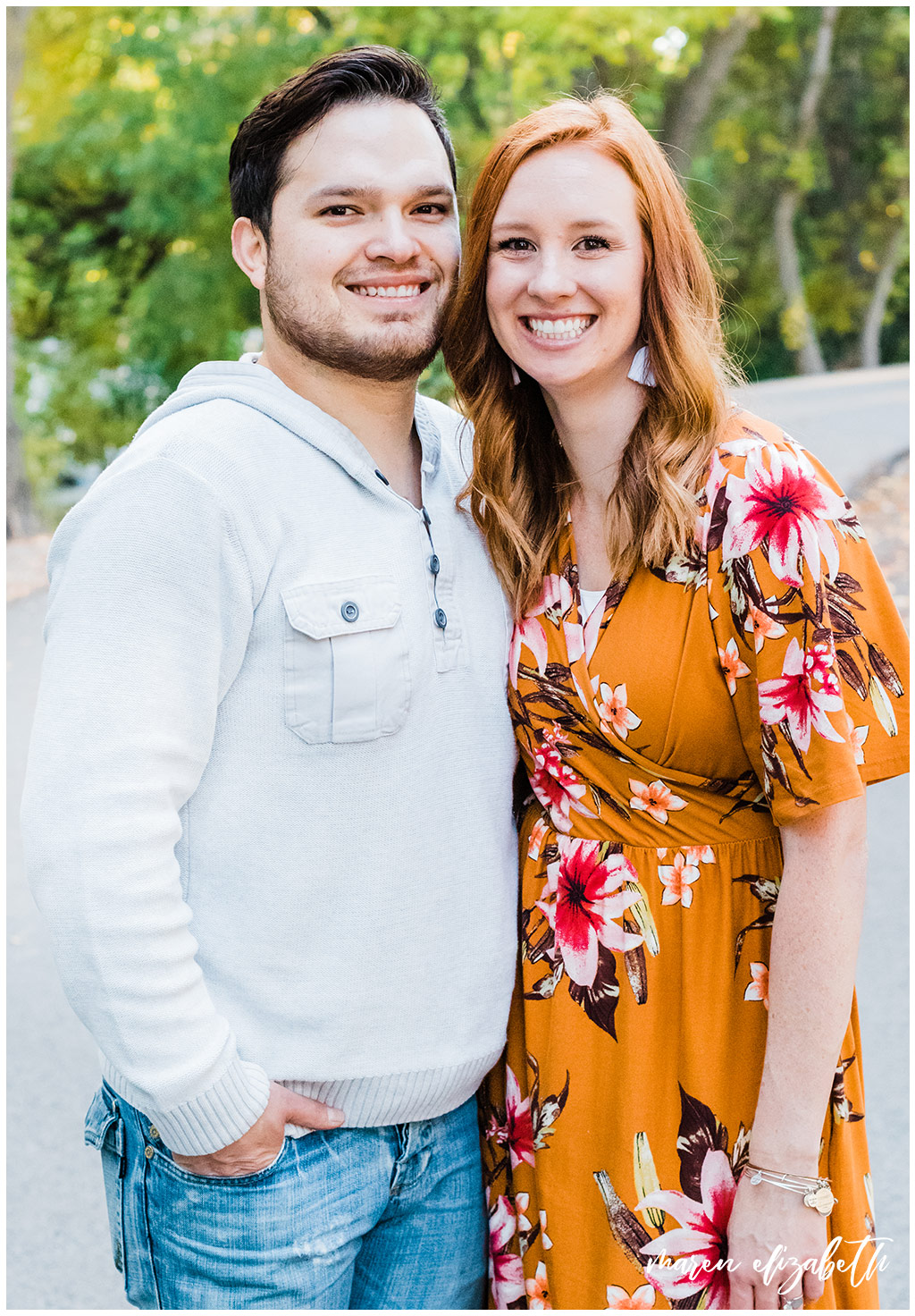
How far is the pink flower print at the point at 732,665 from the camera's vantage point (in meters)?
1.72

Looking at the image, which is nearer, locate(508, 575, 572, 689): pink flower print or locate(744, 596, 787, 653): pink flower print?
locate(744, 596, 787, 653): pink flower print

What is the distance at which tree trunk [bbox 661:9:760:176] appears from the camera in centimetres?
1308

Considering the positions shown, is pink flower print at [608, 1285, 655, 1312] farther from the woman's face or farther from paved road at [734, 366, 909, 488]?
paved road at [734, 366, 909, 488]

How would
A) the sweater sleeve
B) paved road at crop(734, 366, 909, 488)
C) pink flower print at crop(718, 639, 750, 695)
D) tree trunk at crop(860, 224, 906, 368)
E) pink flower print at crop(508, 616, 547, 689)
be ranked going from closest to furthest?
the sweater sleeve < pink flower print at crop(718, 639, 750, 695) < pink flower print at crop(508, 616, 547, 689) < paved road at crop(734, 366, 909, 488) < tree trunk at crop(860, 224, 906, 368)

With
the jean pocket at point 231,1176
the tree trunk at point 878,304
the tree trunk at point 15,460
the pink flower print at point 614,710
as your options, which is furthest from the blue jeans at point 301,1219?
the tree trunk at point 878,304

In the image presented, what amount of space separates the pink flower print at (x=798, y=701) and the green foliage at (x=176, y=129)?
5.72 m

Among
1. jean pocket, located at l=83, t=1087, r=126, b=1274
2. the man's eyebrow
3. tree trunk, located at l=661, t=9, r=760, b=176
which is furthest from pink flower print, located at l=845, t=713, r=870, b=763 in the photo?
tree trunk, located at l=661, t=9, r=760, b=176

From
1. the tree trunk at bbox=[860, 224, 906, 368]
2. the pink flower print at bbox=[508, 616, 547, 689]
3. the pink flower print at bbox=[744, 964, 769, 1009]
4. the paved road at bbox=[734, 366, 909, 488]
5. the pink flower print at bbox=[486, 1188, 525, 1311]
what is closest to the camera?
the pink flower print at bbox=[744, 964, 769, 1009]

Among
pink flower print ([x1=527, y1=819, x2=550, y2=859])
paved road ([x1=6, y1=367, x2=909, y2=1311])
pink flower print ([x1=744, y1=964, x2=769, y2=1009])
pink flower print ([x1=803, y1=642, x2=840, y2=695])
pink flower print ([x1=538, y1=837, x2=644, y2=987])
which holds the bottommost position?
paved road ([x1=6, y1=367, x2=909, y2=1311])

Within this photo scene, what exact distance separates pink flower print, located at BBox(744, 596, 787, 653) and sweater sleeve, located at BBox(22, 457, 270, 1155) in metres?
0.76

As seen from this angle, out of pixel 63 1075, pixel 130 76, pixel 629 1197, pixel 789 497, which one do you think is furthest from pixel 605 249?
pixel 130 76

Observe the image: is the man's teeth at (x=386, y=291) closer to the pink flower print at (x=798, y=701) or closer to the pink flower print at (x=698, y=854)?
the pink flower print at (x=798, y=701)

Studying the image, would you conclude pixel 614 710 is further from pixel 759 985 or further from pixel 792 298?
pixel 792 298

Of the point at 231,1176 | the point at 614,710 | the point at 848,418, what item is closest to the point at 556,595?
the point at 614,710
